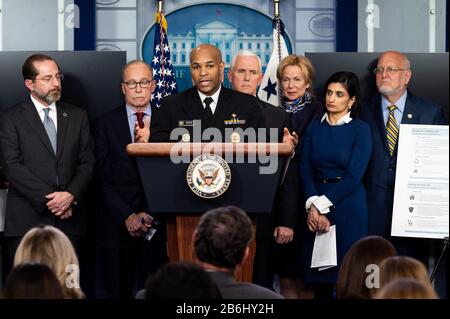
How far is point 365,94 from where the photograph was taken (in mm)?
6562

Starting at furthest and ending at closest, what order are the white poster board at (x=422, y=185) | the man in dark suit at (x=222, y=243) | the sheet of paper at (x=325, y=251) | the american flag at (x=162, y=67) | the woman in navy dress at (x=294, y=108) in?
the american flag at (x=162, y=67), the woman in navy dress at (x=294, y=108), the white poster board at (x=422, y=185), the sheet of paper at (x=325, y=251), the man in dark suit at (x=222, y=243)

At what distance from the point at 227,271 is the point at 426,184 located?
2.60m

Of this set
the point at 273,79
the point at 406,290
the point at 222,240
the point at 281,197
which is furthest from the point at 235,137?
the point at 273,79

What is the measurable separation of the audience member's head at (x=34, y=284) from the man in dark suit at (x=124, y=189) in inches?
103

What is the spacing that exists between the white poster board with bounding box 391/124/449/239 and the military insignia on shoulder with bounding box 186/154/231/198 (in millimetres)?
1817

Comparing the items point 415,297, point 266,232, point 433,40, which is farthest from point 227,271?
point 433,40

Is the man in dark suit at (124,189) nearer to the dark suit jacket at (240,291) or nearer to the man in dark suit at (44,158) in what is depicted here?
the man in dark suit at (44,158)

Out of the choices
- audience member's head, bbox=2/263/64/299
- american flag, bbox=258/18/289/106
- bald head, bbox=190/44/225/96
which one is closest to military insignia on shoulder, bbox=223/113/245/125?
bald head, bbox=190/44/225/96

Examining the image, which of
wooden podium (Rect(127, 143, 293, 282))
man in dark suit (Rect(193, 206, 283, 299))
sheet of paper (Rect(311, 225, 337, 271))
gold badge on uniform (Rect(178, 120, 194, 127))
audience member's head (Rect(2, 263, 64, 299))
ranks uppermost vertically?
gold badge on uniform (Rect(178, 120, 194, 127))

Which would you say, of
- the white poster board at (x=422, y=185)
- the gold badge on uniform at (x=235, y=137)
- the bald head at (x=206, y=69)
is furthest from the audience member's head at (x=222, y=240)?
the white poster board at (x=422, y=185)

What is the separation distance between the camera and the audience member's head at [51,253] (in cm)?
388

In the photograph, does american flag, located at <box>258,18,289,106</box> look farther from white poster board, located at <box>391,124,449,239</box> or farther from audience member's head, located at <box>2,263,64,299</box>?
audience member's head, located at <box>2,263,64,299</box>

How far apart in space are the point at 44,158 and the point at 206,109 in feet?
4.01

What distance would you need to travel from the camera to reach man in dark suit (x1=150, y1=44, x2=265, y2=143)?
16.7ft
